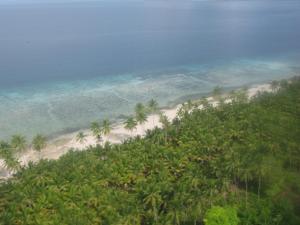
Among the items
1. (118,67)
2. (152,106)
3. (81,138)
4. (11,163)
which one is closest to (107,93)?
(118,67)

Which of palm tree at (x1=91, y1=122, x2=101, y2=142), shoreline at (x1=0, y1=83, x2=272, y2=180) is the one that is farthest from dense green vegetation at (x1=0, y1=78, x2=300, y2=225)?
shoreline at (x1=0, y1=83, x2=272, y2=180)

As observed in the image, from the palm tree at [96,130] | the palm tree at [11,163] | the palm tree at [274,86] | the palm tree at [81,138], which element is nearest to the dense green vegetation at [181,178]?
the palm tree at [96,130]

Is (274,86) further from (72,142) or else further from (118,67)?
(118,67)

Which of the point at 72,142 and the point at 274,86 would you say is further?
the point at 274,86

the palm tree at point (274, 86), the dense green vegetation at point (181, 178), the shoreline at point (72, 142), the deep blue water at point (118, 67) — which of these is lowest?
the dense green vegetation at point (181, 178)

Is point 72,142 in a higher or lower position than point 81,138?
lower

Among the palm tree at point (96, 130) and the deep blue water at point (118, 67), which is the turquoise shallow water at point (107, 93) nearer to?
the deep blue water at point (118, 67)

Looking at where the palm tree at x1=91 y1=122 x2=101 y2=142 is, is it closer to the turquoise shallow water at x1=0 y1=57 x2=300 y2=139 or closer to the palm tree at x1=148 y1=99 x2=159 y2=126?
the palm tree at x1=148 y1=99 x2=159 y2=126
